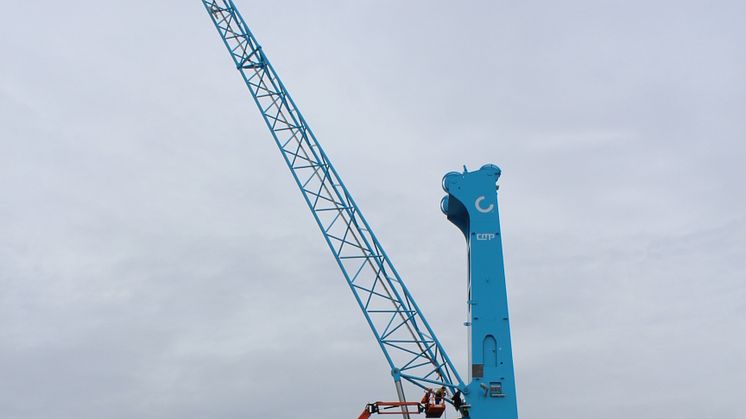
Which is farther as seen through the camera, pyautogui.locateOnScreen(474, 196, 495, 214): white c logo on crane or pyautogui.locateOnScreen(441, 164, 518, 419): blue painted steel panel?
pyautogui.locateOnScreen(474, 196, 495, 214): white c logo on crane

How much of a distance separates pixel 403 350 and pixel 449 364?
2.05 m

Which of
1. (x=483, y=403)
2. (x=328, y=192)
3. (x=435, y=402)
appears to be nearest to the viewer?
(x=483, y=403)

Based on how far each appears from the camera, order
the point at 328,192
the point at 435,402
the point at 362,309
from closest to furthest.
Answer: the point at 435,402, the point at 362,309, the point at 328,192

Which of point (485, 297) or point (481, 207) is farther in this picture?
point (481, 207)

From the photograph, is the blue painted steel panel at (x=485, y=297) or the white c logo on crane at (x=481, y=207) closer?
the blue painted steel panel at (x=485, y=297)

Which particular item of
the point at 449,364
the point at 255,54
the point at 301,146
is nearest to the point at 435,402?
the point at 449,364

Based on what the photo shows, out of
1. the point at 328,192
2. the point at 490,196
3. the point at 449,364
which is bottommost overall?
the point at 449,364

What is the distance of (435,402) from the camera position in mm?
34875

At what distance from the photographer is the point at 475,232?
112ft

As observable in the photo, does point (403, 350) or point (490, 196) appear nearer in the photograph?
point (490, 196)

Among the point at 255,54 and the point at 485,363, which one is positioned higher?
the point at 255,54

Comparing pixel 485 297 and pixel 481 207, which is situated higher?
pixel 481 207

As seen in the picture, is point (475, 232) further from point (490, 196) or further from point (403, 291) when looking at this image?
point (403, 291)

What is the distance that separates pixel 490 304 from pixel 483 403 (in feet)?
12.2
